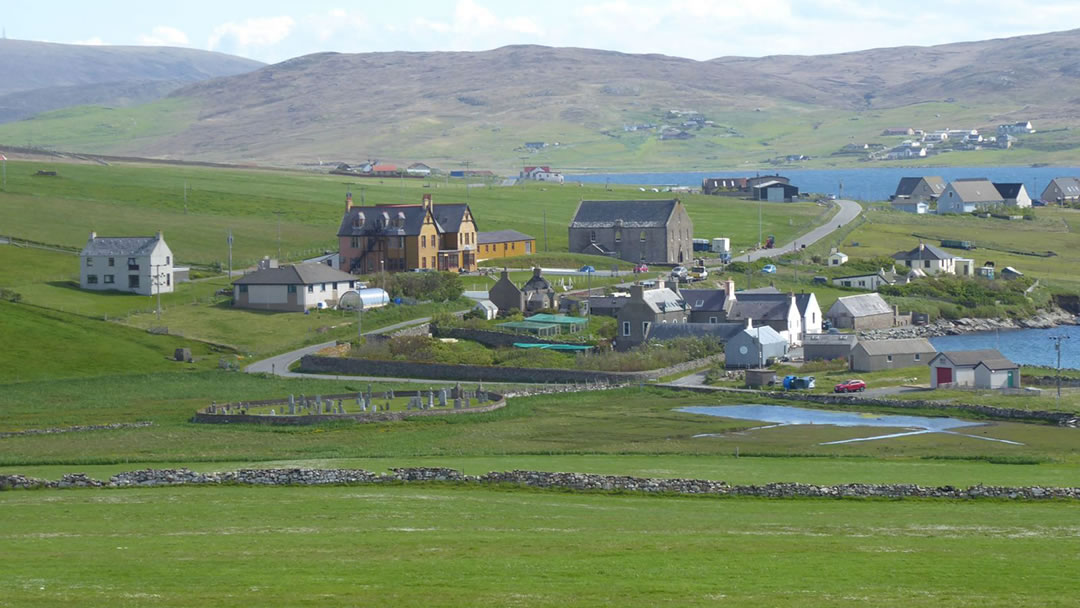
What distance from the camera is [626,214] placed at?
419 feet

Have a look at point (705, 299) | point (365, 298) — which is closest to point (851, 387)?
point (705, 299)

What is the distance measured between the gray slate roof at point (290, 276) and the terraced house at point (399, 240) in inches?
618

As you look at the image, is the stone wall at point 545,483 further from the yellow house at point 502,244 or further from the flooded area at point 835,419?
the yellow house at point 502,244

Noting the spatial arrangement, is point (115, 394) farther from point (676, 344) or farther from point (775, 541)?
point (775, 541)

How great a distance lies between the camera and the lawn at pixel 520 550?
923 inches

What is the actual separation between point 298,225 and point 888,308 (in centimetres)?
6553

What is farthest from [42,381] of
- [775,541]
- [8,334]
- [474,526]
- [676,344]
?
[775,541]

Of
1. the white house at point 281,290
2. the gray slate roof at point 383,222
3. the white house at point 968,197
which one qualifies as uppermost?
the white house at point 968,197

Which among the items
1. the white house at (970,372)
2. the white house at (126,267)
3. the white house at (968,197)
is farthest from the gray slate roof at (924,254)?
the white house at (126,267)

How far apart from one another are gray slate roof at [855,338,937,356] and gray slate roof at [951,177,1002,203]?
98352 mm

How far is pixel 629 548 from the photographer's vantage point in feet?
90.5

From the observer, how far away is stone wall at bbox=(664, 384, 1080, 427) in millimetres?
56469

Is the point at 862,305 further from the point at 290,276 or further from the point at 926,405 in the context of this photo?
the point at 290,276

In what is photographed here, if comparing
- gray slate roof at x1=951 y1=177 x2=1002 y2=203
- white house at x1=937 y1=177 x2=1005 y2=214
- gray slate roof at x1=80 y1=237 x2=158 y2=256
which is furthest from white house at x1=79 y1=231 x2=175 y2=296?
gray slate roof at x1=951 y1=177 x2=1002 y2=203
